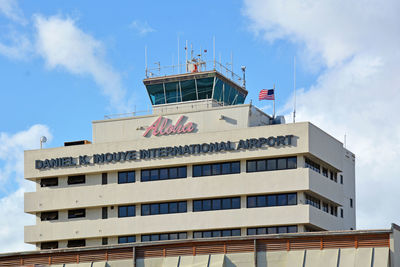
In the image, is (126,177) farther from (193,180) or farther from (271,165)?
(271,165)

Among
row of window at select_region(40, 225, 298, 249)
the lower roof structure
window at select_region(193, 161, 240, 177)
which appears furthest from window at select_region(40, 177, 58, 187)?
the lower roof structure

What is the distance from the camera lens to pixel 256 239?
69938 mm

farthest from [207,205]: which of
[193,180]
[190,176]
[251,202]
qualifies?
[251,202]

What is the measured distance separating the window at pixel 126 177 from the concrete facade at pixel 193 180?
472 millimetres

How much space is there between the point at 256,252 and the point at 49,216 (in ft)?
122

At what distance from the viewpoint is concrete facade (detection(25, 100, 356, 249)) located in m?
92.1

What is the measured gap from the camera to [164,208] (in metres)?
96.4

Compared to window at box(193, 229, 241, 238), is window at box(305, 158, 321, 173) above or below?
above

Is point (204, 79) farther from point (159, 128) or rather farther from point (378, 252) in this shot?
point (378, 252)

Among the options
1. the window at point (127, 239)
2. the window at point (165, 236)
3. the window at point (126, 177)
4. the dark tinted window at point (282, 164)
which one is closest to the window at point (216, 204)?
the window at point (165, 236)

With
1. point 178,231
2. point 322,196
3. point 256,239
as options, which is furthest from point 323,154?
point 256,239

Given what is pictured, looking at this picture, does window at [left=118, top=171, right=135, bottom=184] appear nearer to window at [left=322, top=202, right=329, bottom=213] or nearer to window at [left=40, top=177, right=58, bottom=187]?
window at [left=40, top=177, right=58, bottom=187]

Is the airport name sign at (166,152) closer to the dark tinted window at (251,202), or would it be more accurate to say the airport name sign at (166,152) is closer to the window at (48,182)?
the window at (48,182)

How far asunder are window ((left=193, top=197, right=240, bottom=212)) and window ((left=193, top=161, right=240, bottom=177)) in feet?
8.07
